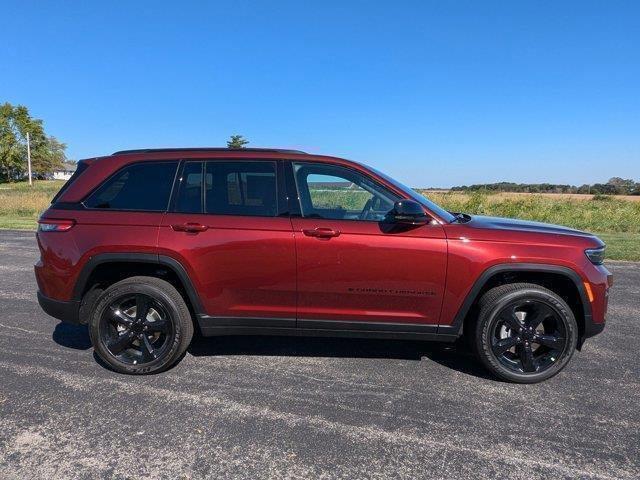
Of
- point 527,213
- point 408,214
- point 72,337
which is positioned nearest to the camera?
point 408,214

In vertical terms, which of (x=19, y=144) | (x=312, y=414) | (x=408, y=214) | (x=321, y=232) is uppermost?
(x=19, y=144)

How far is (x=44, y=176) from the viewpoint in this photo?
8819cm

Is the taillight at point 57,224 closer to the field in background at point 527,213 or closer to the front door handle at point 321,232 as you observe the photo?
the front door handle at point 321,232

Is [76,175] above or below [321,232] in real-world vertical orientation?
above

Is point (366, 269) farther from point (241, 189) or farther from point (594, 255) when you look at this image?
point (594, 255)

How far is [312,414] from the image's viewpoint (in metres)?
3.07

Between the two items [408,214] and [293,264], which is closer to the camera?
[408,214]

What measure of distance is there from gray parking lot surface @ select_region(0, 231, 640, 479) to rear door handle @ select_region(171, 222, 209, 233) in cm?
120

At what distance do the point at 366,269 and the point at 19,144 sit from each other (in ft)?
293

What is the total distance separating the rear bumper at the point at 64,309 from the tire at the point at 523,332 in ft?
10.9

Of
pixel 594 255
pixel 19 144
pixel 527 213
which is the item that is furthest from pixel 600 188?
pixel 19 144

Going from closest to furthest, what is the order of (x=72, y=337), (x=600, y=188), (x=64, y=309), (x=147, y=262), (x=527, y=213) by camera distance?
(x=147, y=262)
(x=64, y=309)
(x=72, y=337)
(x=527, y=213)
(x=600, y=188)

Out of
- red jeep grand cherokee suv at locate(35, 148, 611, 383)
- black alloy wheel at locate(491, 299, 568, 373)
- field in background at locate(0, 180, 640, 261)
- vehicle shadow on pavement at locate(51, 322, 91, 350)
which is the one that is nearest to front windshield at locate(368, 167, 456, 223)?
red jeep grand cherokee suv at locate(35, 148, 611, 383)

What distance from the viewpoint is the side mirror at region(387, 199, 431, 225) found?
3408 mm
